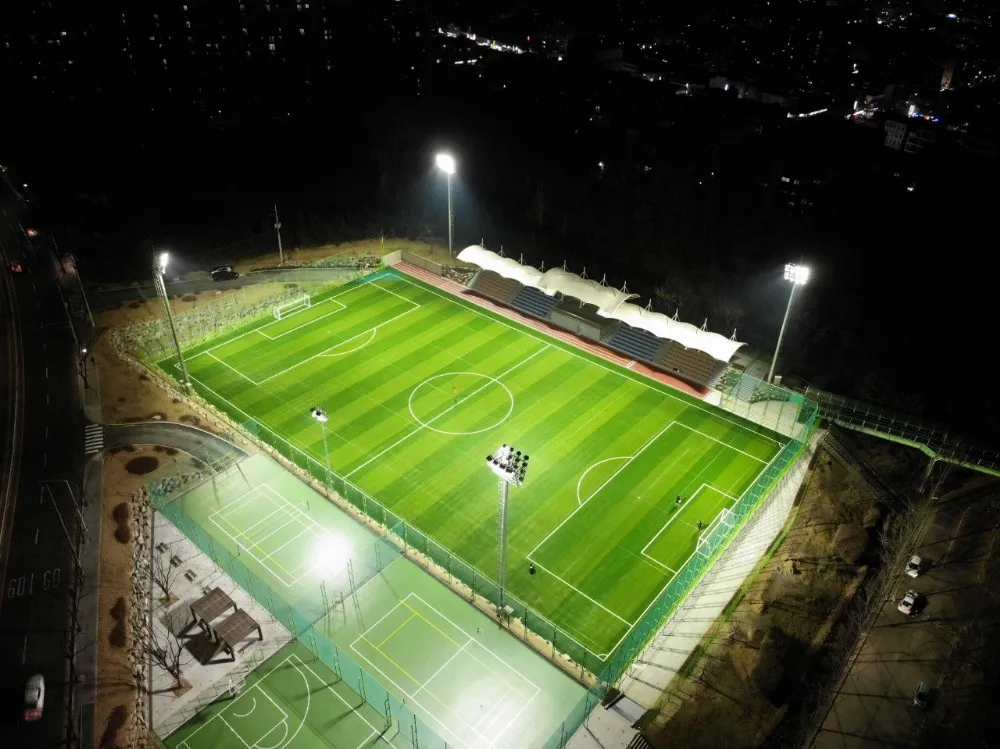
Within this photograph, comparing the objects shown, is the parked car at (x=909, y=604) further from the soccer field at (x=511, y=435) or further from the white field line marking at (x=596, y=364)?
the white field line marking at (x=596, y=364)

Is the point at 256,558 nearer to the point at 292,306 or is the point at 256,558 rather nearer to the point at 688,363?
the point at 292,306

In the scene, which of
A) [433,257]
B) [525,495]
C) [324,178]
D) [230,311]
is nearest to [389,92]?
[324,178]

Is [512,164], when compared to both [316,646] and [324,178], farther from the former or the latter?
[316,646]

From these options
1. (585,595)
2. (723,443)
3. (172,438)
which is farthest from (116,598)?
(723,443)

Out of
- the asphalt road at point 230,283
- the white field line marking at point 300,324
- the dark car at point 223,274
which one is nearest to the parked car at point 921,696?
the white field line marking at point 300,324

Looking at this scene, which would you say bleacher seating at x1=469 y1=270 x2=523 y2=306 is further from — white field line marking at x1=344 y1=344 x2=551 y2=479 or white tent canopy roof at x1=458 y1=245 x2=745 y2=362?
white field line marking at x1=344 y1=344 x2=551 y2=479

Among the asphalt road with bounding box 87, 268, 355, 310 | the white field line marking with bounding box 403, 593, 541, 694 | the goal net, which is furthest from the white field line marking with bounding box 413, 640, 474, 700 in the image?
the asphalt road with bounding box 87, 268, 355, 310
